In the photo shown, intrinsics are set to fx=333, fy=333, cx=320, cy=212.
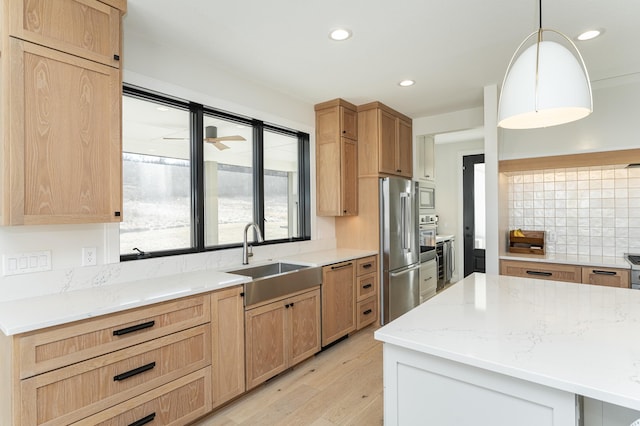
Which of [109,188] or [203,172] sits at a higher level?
[203,172]

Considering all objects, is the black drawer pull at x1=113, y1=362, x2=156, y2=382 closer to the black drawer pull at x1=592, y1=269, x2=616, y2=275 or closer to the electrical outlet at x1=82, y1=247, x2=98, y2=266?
the electrical outlet at x1=82, y1=247, x2=98, y2=266

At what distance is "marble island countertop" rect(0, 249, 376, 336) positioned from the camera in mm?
1444

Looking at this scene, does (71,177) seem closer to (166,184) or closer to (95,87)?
(95,87)

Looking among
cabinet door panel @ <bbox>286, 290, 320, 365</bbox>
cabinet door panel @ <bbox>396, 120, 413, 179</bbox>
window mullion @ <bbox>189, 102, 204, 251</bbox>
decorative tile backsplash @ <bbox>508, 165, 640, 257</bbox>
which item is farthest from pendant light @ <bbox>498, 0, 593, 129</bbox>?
cabinet door panel @ <bbox>396, 120, 413, 179</bbox>

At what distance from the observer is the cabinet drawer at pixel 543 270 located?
120 inches

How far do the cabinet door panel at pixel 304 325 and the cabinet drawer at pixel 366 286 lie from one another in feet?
2.39

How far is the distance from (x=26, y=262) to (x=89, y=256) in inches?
11.8

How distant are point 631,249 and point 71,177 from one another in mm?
4617

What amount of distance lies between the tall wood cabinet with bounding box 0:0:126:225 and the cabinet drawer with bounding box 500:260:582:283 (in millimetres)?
3397

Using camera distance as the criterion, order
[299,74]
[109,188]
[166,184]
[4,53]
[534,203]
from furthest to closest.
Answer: [534,203]
[299,74]
[166,184]
[109,188]
[4,53]

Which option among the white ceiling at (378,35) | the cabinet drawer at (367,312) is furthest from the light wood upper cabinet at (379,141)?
the cabinet drawer at (367,312)

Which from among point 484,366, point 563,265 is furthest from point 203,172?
point 563,265

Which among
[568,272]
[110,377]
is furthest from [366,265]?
[110,377]

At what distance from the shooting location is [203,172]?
279cm
